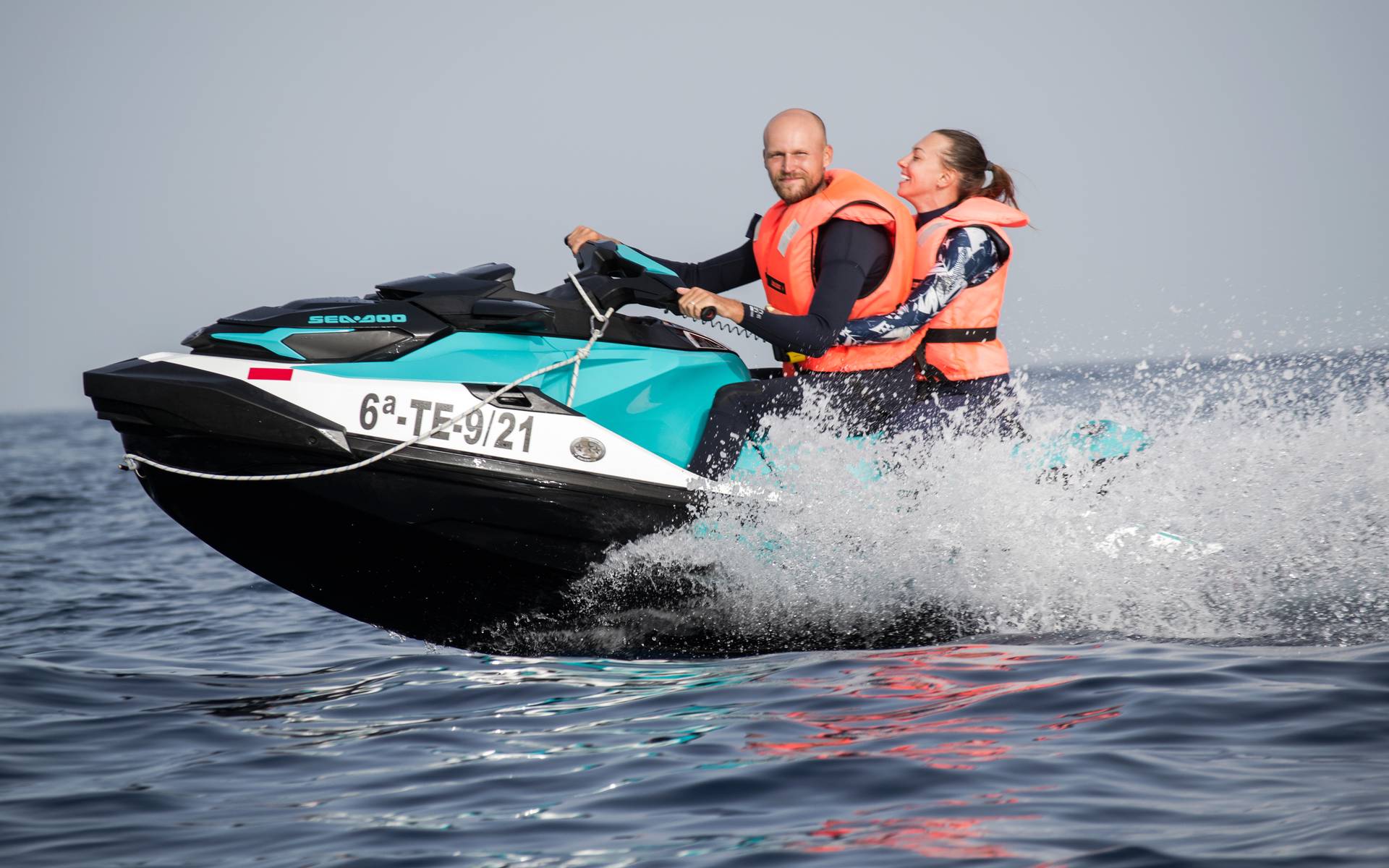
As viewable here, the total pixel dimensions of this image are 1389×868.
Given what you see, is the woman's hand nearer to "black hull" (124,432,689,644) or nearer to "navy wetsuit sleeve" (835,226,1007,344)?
"navy wetsuit sleeve" (835,226,1007,344)

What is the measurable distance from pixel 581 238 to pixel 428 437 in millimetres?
1151

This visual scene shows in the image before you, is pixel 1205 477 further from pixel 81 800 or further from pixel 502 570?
pixel 81 800

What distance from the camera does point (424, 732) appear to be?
3.39 m

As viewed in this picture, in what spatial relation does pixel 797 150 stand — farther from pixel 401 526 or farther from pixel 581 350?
pixel 401 526

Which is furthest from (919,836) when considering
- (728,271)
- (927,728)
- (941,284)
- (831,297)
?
(728,271)

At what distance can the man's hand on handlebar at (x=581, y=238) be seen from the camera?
4598 mm

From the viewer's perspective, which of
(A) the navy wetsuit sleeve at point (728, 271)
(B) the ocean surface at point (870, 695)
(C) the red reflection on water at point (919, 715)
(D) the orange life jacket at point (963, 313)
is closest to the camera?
(B) the ocean surface at point (870, 695)

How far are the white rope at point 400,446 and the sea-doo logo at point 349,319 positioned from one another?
0.37 meters

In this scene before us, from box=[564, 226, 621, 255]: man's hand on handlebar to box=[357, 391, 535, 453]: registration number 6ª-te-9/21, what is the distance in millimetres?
920

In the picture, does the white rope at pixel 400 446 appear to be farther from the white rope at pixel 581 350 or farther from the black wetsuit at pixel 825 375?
the black wetsuit at pixel 825 375

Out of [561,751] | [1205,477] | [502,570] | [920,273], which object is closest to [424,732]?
[561,751]

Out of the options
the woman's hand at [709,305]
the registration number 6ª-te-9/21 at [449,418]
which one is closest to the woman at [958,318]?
the woman's hand at [709,305]

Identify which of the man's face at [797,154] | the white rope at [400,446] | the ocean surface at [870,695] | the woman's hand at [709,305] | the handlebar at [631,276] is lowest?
the ocean surface at [870,695]

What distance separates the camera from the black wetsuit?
389cm
